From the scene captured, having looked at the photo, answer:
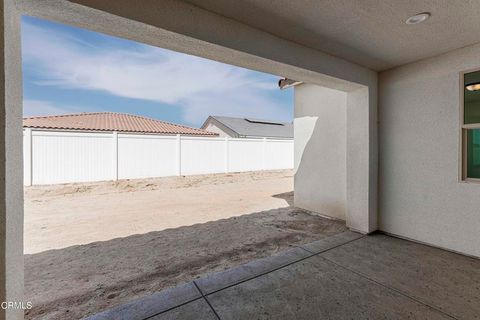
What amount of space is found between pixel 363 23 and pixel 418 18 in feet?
1.72

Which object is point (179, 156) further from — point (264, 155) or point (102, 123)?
point (264, 155)

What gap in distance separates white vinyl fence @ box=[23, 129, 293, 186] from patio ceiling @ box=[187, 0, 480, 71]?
27.4 ft

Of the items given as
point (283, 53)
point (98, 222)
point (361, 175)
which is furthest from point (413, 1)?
point (98, 222)

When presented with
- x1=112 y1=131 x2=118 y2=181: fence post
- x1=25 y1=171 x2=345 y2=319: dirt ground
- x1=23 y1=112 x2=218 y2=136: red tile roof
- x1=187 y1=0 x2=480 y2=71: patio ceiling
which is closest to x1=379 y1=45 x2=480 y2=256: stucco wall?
x1=187 y1=0 x2=480 y2=71: patio ceiling

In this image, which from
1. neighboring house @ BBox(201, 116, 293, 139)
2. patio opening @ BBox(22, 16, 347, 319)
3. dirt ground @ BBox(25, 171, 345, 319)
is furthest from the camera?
neighboring house @ BBox(201, 116, 293, 139)

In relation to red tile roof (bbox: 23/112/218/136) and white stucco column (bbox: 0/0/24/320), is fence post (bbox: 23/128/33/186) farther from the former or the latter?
white stucco column (bbox: 0/0/24/320)

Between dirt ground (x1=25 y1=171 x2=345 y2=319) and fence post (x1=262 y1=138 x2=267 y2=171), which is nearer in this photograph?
dirt ground (x1=25 y1=171 x2=345 y2=319)

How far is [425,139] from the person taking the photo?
11.1 feet

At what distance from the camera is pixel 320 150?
17.0 ft

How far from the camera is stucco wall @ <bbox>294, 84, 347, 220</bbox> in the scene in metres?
4.74

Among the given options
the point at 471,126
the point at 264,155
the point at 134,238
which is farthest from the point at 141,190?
the point at 471,126

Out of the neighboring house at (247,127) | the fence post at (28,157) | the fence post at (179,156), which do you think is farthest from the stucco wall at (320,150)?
the neighboring house at (247,127)

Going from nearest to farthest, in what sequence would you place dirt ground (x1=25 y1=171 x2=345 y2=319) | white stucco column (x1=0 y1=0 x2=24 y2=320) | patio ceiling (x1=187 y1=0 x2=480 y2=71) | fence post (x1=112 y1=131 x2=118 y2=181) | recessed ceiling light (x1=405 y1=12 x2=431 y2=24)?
white stucco column (x1=0 y1=0 x2=24 y2=320) → patio ceiling (x1=187 y1=0 x2=480 y2=71) → recessed ceiling light (x1=405 y1=12 x2=431 y2=24) → dirt ground (x1=25 y1=171 x2=345 y2=319) → fence post (x1=112 y1=131 x2=118 y2=181)

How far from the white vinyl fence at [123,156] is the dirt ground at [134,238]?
741 millimetres
